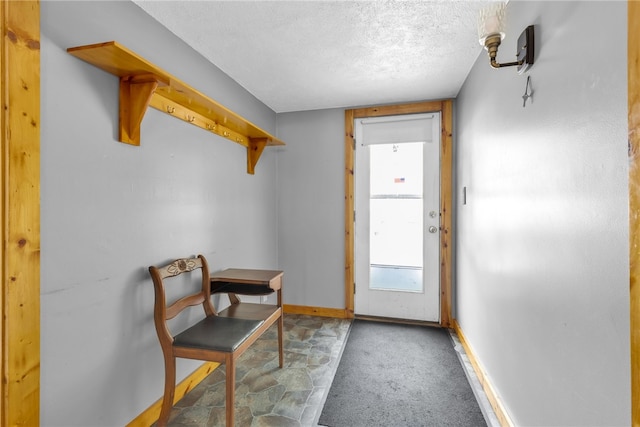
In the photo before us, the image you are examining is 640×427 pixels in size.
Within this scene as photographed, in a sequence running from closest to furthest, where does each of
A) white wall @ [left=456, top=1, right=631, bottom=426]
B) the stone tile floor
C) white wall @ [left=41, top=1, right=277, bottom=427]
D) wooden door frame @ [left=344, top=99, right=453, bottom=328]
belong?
white wall @ [left=456, top=1, right=631, bottom=426] < white wall @ [left=41, top=1, right=277, bottom=427] < the stone tile floor < wooden door frame @ [left=344, top=99, right=453, bottom=328]

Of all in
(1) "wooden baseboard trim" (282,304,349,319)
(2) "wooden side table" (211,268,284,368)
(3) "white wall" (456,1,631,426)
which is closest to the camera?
(3) "white wall" (456,1,631,426)

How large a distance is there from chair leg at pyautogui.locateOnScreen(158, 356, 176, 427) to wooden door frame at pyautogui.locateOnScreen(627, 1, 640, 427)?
1838 mm

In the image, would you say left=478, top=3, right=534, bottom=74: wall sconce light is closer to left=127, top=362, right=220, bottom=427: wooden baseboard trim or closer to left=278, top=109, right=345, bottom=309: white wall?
left=278, top=109, right=345, bottom=309: white wall

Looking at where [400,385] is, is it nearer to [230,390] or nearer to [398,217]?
[230,390]

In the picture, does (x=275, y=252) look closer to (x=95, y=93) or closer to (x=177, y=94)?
(x=177, y=94)

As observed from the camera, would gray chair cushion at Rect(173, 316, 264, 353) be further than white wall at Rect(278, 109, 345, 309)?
No

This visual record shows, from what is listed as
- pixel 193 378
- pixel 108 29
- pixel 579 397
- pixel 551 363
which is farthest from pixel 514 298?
pixel 108 29

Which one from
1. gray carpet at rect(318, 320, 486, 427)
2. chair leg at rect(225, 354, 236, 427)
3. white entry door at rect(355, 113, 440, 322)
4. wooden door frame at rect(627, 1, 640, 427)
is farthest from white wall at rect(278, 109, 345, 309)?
wooden door frame at rect(627, 1, 640, 427)

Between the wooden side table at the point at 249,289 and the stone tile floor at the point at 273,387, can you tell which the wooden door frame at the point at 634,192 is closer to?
the stone tile floor at the point at 273,387

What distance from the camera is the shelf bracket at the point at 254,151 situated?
2.84 m

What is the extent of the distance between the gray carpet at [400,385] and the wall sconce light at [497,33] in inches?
76.4

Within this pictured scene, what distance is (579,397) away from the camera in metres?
1.00

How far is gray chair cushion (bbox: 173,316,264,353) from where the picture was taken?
1628 millimetres

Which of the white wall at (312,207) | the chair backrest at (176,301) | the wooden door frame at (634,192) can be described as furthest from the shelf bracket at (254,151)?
the wooden door frame at (634,192)
